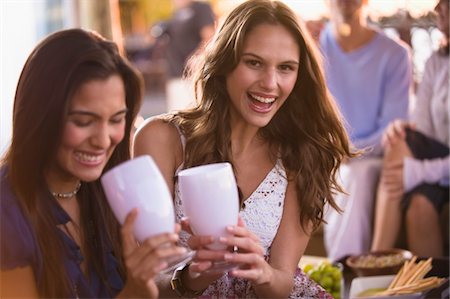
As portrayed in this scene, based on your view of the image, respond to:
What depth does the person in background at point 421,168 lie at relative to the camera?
12.2 feet

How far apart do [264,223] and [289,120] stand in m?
0.30

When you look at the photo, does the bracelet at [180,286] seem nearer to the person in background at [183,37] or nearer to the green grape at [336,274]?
the green grape at [336,274]

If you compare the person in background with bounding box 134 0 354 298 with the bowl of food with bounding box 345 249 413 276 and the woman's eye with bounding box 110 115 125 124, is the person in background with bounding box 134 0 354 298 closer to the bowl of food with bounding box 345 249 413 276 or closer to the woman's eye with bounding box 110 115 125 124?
the woman's eye with bounding box 110 115 125 124

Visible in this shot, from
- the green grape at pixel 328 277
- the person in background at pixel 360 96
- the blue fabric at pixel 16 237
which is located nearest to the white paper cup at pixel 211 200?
the blue fabric at pixel 16 237

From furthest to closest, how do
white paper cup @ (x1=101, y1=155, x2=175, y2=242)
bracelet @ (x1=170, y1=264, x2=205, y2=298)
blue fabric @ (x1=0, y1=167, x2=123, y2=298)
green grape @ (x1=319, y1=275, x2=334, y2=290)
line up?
green grape @ (x1=319, y1=275, x2=334, y2=290) → bracelet @ (x1=170, y1=264, x2=205, y2=298) → blue fabric @ (x1=0, y1=167, x2=123, y2=298) → white paper cup @ (x1=101, y1=155, x2=175, y2=242)

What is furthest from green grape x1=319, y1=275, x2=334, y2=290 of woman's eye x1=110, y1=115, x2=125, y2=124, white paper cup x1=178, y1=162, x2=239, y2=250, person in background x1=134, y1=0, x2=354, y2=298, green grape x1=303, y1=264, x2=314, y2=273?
woman's eye x1=110, y1=115, x2=125, y2=124

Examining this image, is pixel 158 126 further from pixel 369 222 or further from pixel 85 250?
pixel 369 222

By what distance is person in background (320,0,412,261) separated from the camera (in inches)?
158

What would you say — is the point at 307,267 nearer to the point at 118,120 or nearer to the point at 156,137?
the point at 156,137

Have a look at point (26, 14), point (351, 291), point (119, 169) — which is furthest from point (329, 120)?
point (26, 14)

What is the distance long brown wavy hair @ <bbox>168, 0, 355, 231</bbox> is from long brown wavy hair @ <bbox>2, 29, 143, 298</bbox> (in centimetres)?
52

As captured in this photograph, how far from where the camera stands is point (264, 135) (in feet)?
7.39

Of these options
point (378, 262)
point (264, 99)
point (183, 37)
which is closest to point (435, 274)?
point (378, 262)

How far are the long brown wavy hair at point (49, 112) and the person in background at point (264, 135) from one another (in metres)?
0.45
